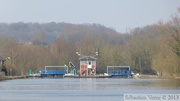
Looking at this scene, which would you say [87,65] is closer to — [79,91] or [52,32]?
[79,91]

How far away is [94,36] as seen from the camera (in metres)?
113

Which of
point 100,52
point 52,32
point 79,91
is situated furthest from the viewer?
point 52,32

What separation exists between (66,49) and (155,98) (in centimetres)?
7639

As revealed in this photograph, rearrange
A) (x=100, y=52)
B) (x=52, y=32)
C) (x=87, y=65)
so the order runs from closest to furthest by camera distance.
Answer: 1. (x=87, y=65)
2. (x=100, y=52)
3. (x=52, y=32)

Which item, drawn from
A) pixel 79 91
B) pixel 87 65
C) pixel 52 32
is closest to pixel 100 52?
pixel 87 65

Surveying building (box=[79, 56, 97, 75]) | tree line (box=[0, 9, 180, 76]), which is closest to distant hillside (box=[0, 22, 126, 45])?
tree line (box=[0, 9, 180, 76])

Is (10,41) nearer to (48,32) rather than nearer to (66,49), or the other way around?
(66,49)

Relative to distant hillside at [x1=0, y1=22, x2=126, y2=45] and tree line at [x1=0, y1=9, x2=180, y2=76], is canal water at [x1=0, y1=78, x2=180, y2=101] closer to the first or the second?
tree line at [x1=0, y1=9, x2=180, y2=76]

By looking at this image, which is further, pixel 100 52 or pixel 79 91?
pixel 100 52

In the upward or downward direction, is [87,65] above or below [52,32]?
below

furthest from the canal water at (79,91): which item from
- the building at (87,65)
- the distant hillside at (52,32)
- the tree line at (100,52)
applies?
the distant hillside at (52,32)

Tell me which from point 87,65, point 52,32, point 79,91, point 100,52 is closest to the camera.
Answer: point 79,91

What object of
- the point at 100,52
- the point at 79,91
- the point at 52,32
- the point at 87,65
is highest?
the point at 52,32

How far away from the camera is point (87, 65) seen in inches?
3868
